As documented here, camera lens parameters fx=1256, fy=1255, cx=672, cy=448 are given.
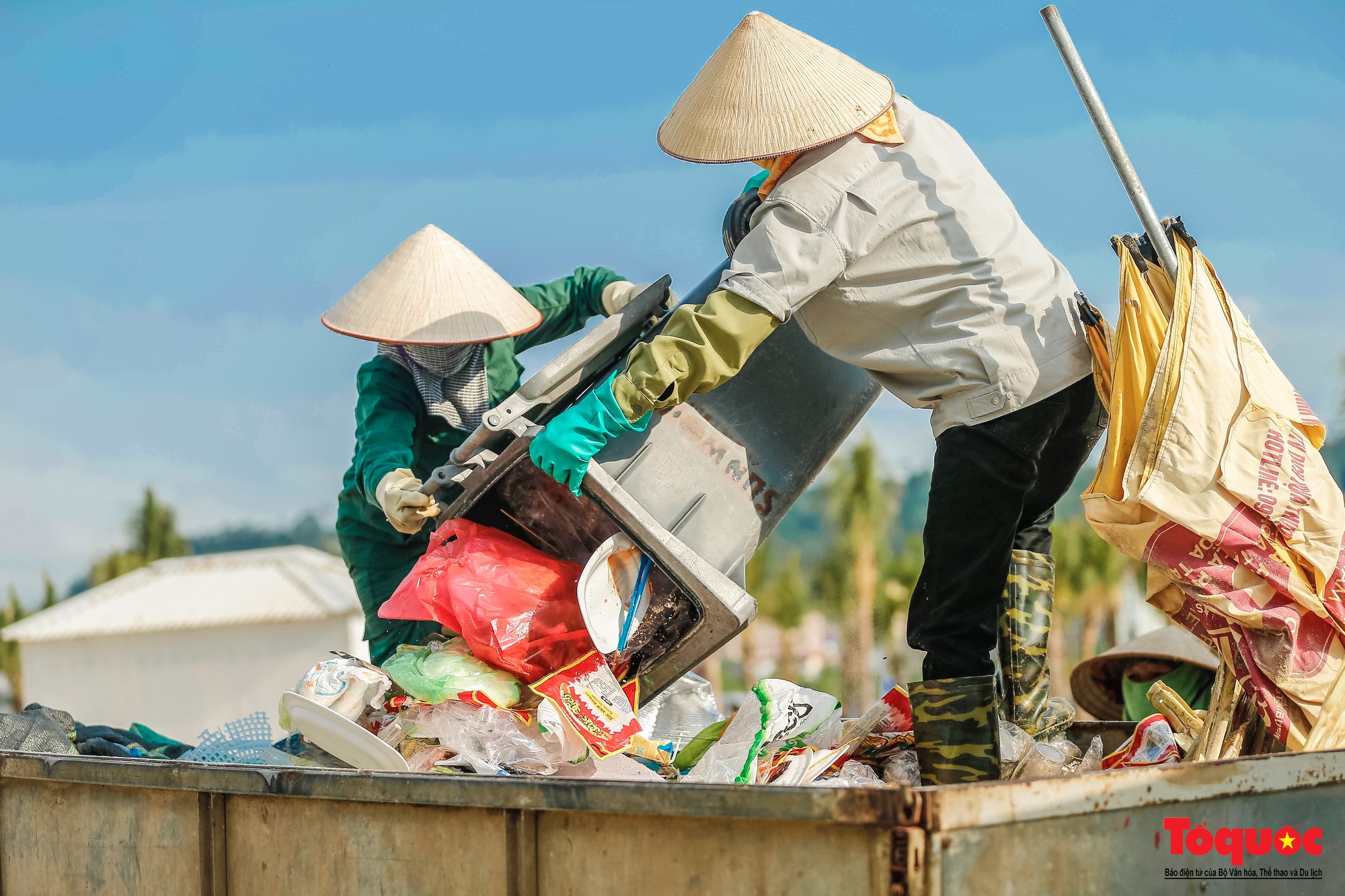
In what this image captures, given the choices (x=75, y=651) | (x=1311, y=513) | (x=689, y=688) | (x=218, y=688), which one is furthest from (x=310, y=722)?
(x=75, y=651)

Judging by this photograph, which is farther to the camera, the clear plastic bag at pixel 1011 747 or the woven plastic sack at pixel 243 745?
the woven plastic sack at pixel 243 745

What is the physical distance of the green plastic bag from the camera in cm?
262

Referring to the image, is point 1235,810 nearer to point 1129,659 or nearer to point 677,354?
point 677,354

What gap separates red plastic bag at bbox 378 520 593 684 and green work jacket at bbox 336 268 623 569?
0.48 metres

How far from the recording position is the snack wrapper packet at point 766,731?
2434 millimetres

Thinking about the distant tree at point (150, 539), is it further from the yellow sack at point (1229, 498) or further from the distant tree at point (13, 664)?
the yellow sack at point (1229, 498)

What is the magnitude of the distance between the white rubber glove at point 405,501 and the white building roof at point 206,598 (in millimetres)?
25020

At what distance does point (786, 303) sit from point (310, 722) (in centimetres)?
131

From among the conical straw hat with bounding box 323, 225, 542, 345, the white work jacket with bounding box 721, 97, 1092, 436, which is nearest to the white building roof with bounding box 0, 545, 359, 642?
the conical straw hat with bounding box 323, 225, 542, 345

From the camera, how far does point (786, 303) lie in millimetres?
2482

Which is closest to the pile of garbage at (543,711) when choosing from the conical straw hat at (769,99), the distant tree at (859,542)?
the conical straw hat at (769,99)

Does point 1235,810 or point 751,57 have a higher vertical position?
point 751,57

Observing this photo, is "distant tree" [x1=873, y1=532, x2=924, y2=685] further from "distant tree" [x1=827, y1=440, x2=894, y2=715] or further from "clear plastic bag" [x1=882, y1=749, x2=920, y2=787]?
"clear plastic bag" [x1=882, y1=749, x2=920, y2=787]

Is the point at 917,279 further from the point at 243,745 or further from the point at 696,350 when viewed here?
the point at 243,745
